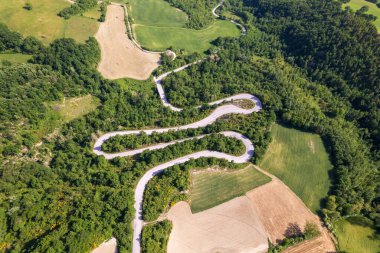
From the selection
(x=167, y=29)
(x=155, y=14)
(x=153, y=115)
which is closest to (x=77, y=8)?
(x=155, y=14)

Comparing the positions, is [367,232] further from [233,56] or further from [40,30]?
[40,30]

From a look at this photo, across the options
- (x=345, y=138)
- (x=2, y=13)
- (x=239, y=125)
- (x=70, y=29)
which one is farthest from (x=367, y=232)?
(x=2, y=13)

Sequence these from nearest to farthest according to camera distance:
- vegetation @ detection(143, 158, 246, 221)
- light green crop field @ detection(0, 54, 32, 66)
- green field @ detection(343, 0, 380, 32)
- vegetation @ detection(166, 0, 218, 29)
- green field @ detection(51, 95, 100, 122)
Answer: vegetation @ detection(143, 158, 246, 221) < green field @ detection(51, 95, 100, 122) < light green crop field @ detection(0, 54, 32, 66) < green field @ detection(343, 0, 380, 32) < vegetation @ detection(166, 0, 218, 29)

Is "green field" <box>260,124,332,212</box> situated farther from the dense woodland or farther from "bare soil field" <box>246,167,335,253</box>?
the dense woodland

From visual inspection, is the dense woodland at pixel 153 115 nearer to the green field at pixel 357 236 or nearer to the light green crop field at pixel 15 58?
the green field at pixel 357 236

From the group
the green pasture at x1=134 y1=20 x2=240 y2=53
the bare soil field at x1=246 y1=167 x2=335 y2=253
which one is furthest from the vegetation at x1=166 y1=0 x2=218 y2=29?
the bare soil field at x1=246 y1=167 x2=335 y2=253

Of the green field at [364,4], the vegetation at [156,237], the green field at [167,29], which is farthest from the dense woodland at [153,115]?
the green field at [167,29]
